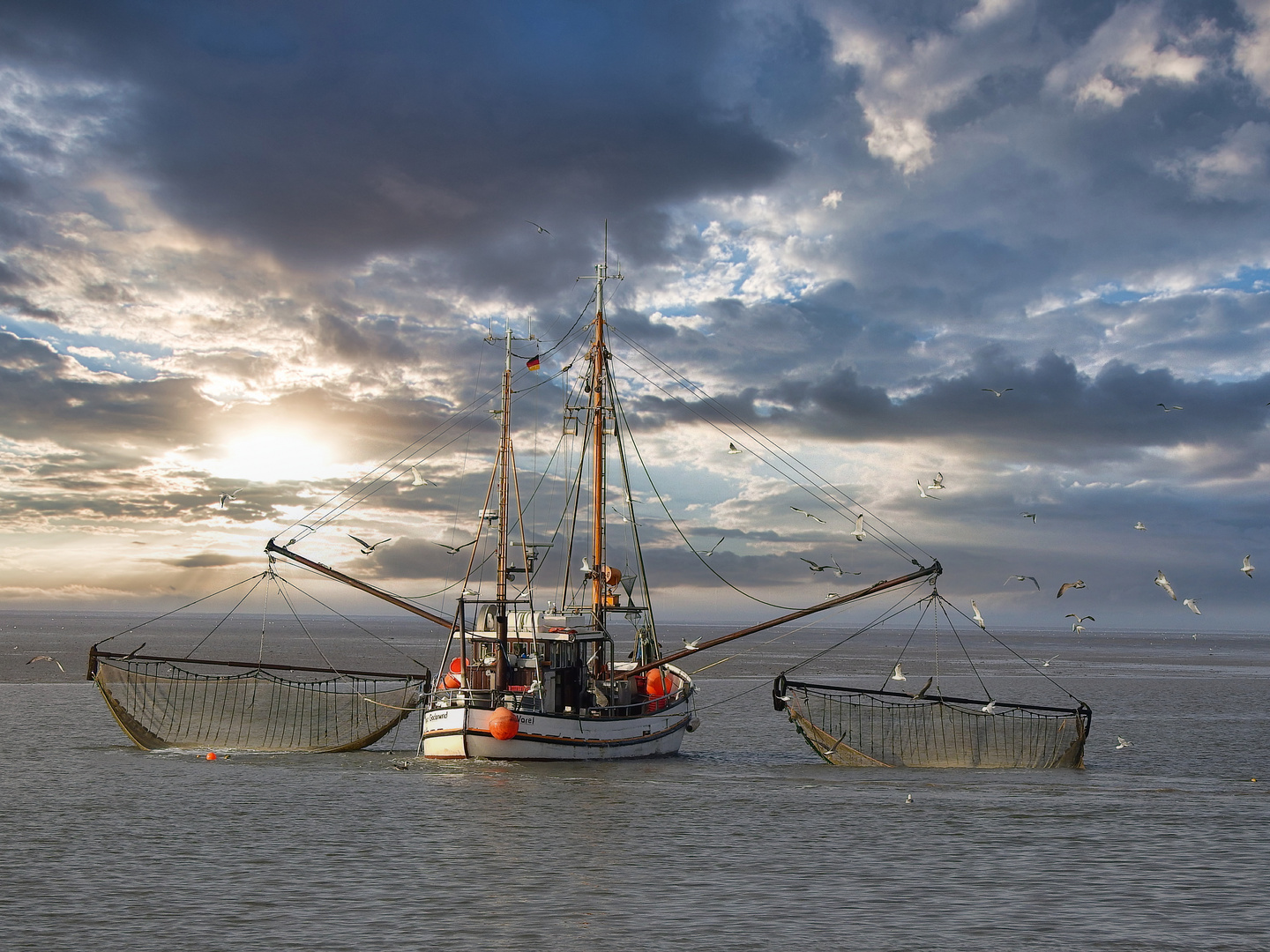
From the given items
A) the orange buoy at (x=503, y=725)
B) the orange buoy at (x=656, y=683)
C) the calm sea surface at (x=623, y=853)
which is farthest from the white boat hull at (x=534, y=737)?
the orange buoy at (x=656, y=683)

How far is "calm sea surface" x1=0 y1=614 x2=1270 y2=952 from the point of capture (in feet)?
60.2

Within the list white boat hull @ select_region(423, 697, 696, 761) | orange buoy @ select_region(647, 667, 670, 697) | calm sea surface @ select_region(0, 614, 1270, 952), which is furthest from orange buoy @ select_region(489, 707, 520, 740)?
orange buoy @ select_region(647, 667, 670, 697)

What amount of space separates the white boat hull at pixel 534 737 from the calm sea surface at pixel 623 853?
79 centimetres

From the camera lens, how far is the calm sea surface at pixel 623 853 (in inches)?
722

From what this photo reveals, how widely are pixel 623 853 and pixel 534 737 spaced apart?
560 inches

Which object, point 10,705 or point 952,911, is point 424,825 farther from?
point 10,705

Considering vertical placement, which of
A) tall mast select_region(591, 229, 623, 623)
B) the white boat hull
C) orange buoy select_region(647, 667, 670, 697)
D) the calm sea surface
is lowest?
the calm sea surface

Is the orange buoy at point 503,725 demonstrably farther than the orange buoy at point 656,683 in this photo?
No

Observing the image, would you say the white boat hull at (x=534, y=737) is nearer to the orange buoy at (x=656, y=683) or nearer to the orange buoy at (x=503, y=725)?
the orange buoy at (x=503, y=725)

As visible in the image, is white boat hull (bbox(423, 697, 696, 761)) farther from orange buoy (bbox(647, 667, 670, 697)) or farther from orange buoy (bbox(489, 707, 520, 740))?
orange buoy (bbox(647, 667, 670, 697))

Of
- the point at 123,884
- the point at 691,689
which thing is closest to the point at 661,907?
the point at 123,884

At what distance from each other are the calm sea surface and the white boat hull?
2.60 ft

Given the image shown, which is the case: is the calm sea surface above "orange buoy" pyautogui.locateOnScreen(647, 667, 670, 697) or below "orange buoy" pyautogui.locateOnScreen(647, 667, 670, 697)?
below

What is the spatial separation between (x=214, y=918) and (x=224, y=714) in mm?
29900
